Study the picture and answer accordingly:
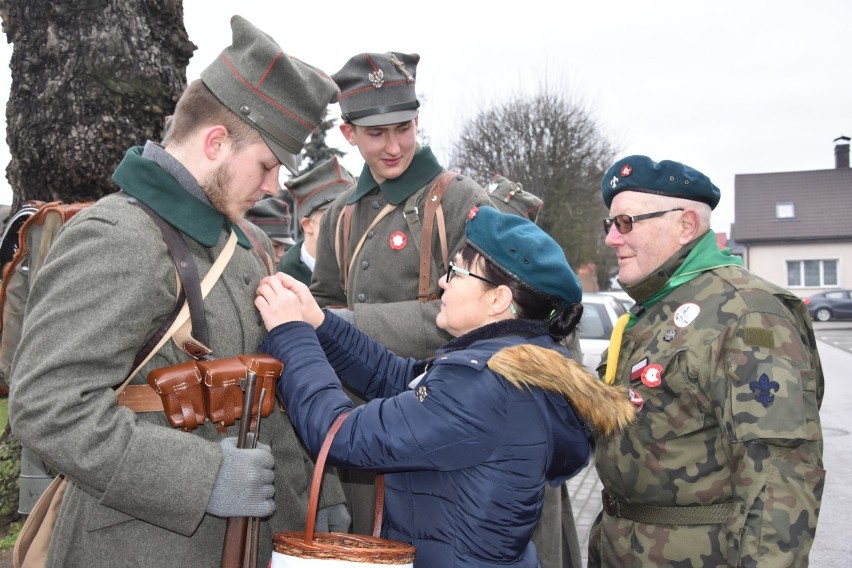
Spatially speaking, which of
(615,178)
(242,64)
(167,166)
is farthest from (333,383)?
(615,178)

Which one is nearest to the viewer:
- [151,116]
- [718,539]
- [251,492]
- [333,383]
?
[251,492]

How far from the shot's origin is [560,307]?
241 centimetres

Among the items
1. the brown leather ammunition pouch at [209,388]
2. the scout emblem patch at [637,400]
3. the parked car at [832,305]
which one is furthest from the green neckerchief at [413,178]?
the parked car at [832,305]

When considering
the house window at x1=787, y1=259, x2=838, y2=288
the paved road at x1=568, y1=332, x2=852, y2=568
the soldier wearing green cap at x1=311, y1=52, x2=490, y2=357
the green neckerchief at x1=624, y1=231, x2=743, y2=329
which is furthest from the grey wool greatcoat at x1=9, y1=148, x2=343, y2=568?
the house window at x1=787, y1=259, x2=838, y2=288

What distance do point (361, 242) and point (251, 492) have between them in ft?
5.56

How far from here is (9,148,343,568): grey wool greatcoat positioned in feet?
6.20

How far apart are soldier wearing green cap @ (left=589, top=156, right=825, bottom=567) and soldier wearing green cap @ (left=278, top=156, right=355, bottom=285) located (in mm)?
3003

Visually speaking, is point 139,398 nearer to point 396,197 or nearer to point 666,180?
point 396,197

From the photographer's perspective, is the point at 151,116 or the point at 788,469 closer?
the point at 788,469

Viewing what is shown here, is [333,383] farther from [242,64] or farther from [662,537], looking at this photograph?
[662,537]

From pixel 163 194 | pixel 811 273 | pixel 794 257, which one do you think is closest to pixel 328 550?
pixel 163 194

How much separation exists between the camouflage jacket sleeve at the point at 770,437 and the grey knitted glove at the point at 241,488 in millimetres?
1404

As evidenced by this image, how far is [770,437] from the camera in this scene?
2355mm

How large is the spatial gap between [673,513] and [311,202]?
4.00 meters
